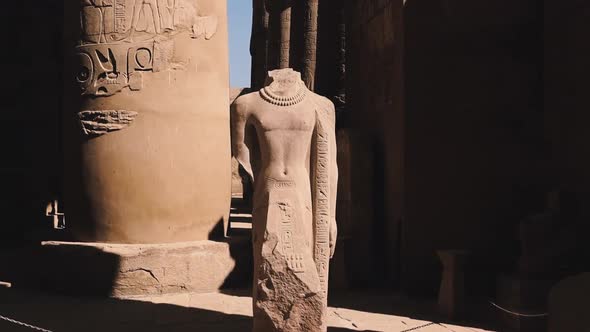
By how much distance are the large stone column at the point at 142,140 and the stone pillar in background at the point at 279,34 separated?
28.2 ft

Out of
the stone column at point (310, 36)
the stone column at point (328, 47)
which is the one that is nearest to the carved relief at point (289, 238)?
the stone column at point (328, 47)

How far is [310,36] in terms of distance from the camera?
14969 mm

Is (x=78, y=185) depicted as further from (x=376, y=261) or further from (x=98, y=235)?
(x=376, y=261)

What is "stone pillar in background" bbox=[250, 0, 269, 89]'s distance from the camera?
65.6ft

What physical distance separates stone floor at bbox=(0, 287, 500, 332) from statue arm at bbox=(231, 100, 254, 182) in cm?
152

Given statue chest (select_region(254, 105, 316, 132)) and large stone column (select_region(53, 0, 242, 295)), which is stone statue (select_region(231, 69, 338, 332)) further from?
large stone column (select_region(53, 0, 242, 295))

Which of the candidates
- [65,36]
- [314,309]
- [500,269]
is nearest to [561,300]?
[314,309]

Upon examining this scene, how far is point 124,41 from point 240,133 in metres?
2.93

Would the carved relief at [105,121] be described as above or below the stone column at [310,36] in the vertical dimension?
below

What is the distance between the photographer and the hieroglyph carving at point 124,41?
8.05 m

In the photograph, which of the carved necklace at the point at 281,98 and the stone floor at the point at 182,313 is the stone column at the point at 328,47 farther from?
the carved necklace at the point at 281,98

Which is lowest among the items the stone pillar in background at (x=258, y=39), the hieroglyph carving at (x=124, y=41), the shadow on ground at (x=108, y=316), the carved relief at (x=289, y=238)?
the shadow on ground at (x=108, y=316)

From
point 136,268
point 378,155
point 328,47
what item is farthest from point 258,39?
point 136,268

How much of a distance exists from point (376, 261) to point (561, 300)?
560 cm
